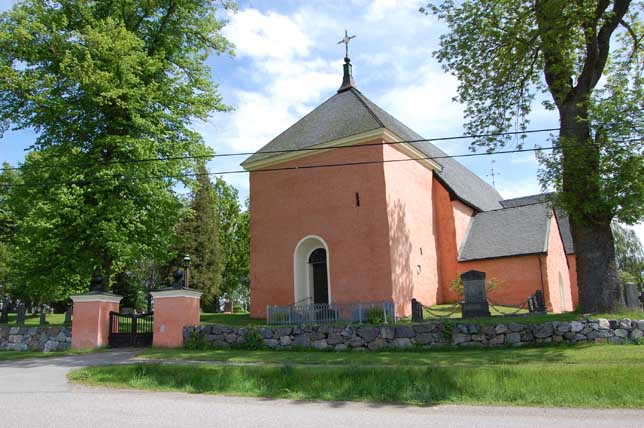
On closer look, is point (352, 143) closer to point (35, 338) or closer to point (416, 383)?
point (416, 383)

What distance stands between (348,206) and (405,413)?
14.0 m

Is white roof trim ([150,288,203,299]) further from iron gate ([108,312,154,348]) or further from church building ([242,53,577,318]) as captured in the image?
church building ([242,53,577,318])

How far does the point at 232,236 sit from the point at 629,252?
109ft

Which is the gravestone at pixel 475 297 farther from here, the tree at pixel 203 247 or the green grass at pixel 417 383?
the tree at pixel 203 247

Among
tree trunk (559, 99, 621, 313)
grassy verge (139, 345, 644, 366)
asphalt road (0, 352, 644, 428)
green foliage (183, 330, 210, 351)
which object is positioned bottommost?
asphalt road (0, 352, 644, 428)

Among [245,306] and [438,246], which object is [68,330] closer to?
[438,246]

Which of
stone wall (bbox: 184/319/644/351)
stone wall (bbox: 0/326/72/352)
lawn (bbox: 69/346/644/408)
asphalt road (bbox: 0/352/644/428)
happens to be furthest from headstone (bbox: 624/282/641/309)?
stone wall (bbox: 0/326/72/352)

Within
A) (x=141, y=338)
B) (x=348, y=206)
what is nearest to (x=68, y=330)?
(x=141, y=338)

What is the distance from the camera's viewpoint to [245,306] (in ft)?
204

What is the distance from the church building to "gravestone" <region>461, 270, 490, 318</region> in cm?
324

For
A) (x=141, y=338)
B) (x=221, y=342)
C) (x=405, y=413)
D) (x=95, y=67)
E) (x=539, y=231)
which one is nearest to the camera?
(x=405, y=413)

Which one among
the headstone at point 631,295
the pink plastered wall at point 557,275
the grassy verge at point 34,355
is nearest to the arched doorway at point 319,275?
the grassy verge at point 34,355

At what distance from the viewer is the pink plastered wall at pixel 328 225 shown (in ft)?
65.5

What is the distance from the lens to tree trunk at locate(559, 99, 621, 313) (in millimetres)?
13914
